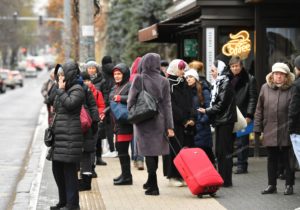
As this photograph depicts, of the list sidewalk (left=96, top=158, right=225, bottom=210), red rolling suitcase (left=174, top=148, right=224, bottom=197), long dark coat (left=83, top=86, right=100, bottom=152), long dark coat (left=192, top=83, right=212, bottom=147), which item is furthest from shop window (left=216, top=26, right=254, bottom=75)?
long dark coat (left=83, top=86, right=100, bottom=152)

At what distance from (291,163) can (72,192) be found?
9.98ft

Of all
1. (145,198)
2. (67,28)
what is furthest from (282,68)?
(67,28)

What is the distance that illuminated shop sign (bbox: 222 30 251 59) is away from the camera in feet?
46.6

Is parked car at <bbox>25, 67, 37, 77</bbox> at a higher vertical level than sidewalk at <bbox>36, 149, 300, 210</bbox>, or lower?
lower

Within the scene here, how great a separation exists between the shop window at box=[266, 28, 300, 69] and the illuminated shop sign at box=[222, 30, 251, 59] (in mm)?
415

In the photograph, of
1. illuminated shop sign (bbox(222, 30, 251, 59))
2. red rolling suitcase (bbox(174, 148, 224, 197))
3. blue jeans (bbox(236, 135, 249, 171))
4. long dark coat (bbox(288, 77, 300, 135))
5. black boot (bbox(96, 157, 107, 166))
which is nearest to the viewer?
Answer: long dark coat (bbox(288, 77, 300, 135))

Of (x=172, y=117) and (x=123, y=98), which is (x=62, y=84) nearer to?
(x=172, y=117)

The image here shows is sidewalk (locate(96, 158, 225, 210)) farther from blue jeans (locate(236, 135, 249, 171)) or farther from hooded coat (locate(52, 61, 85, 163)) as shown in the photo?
blue jeans (locate(236, 135, 249, 171))

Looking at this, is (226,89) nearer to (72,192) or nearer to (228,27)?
(72,192)

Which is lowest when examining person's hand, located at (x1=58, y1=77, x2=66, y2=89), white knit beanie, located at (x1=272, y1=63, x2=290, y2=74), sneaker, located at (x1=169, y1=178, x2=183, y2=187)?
sneaker, located at (x1=169, y1=178, x2=183, y2=187)

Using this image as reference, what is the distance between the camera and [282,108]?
10227mm

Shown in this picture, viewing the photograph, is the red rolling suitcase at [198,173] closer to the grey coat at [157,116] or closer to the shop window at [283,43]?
the grey coat at [157,116]

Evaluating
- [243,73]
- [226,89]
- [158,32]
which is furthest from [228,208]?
[158,32]

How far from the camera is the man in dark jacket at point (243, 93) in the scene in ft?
40.0
